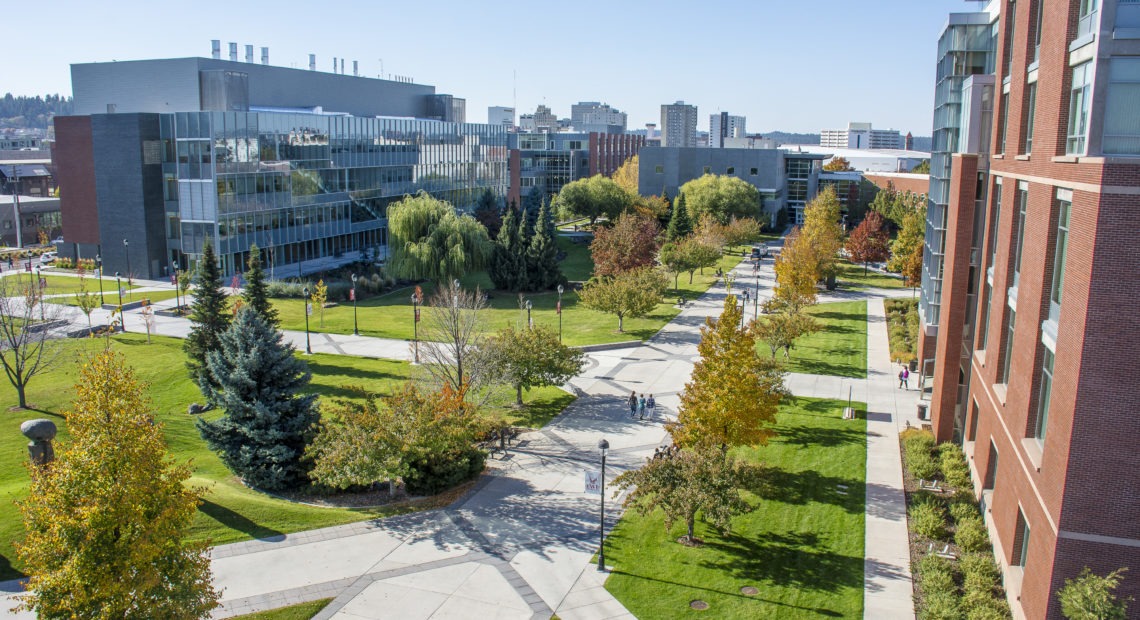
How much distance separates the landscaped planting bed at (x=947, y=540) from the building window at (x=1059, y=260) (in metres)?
5.96

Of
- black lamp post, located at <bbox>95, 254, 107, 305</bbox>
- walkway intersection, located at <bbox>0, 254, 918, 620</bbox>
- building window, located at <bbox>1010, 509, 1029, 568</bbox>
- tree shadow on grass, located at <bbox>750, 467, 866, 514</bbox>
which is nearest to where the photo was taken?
building window, located at <bbox>1010, 509, 1029, 568</bbox>

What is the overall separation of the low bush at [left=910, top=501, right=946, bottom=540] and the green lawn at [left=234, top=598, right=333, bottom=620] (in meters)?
14.6

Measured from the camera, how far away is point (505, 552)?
795 inches

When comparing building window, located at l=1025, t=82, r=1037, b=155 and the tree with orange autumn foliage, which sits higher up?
building window, located at l=1025, t=82, r=1037, b=155

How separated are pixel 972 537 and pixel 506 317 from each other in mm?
32787

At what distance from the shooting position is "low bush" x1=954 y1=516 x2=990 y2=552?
1998cm

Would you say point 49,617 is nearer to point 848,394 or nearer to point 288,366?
point 288,366

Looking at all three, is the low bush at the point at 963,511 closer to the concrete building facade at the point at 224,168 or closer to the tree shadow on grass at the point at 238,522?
the tree shadow on grass at the point at 238,522

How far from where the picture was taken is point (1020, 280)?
1892cm

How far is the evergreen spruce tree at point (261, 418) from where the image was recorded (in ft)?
77.2

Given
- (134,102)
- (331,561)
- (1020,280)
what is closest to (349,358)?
(331,561)

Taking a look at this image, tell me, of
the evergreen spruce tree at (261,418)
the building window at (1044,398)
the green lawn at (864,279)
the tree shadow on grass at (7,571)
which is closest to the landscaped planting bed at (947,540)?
the building window at (1044,398)

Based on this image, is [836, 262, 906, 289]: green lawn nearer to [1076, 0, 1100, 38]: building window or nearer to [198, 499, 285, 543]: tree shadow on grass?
[1076, 0, 1100, 38]: building window

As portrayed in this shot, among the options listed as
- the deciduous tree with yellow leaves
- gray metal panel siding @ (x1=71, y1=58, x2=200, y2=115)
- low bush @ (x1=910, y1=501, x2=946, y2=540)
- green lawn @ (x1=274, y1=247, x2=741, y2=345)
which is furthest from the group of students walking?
gray metal panel siding @ (x1=71, y1=58, x2=200, y2=115)
